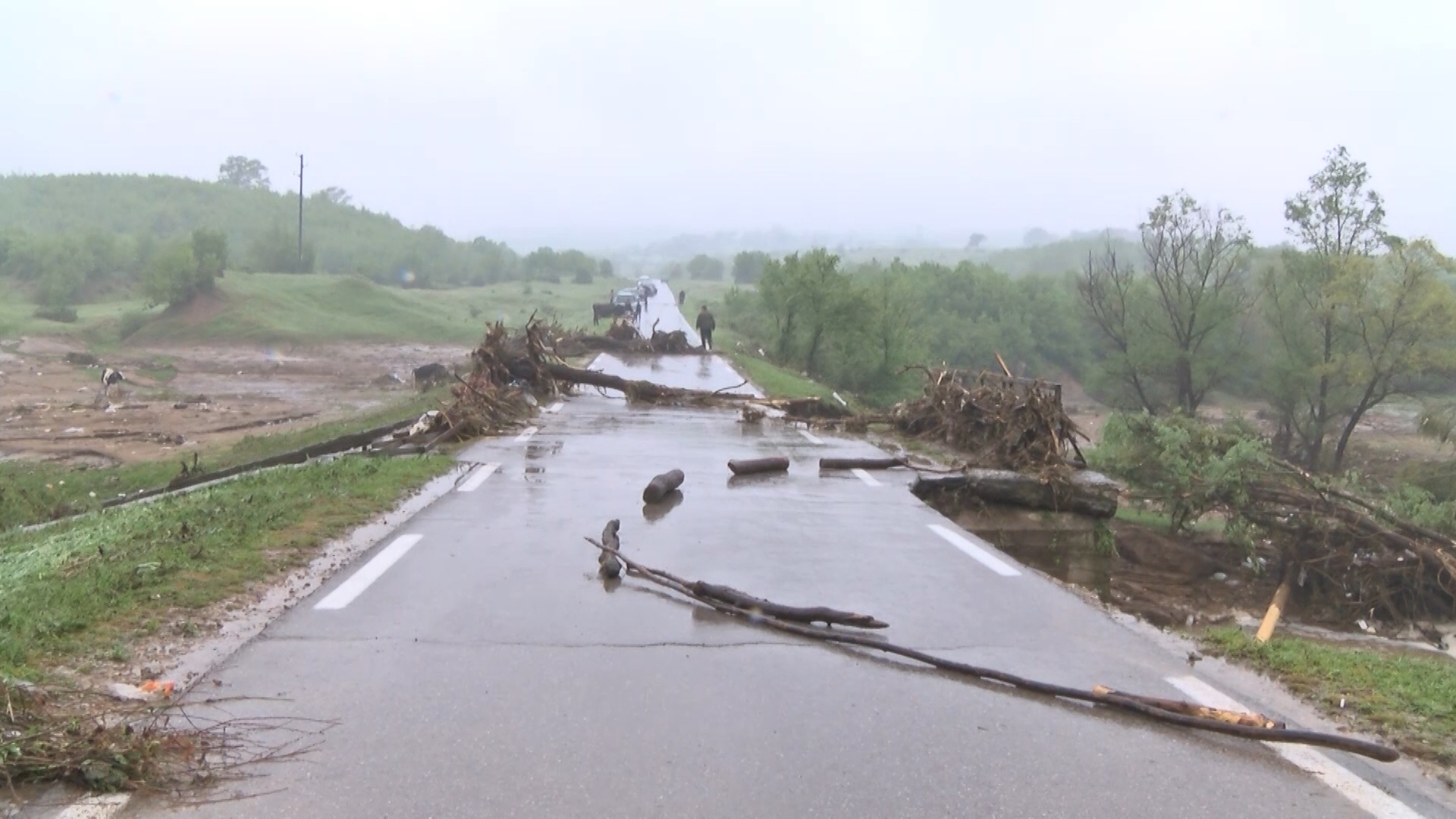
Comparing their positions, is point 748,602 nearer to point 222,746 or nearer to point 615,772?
point 615,772

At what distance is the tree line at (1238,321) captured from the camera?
40406mm

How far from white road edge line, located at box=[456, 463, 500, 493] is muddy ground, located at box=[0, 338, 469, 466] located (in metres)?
11.2

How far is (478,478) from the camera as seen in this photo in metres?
11.8

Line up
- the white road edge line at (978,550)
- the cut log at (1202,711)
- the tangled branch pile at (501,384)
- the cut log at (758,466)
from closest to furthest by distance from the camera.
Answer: the cut log at (1202,711) < the white road edge line at (978,550) < the cut log at (758,466) < the tangled branch pile at (501,384)

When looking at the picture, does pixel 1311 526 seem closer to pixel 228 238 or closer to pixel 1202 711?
pixel 1202 711

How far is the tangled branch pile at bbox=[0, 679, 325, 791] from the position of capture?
13.7ft

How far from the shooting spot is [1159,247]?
1895 inches

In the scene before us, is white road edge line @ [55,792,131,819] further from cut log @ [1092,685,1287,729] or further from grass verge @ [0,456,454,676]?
cut log @ [1092,685,1287,729]

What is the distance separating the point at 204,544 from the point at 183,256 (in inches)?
2060

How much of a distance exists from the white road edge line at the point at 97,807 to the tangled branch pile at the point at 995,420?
1023 centimetres

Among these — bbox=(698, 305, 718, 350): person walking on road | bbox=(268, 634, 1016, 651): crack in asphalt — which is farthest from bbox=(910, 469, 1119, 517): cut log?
bbox=(698, 305, 718, 350): person walking on road

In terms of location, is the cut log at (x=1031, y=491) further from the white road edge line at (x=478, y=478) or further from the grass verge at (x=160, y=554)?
the grass verge at (x=160, y=554)

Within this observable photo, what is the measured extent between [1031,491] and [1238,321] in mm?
42376

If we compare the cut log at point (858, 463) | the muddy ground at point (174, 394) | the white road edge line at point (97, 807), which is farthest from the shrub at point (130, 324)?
the white road edge line at point (97, 807)
